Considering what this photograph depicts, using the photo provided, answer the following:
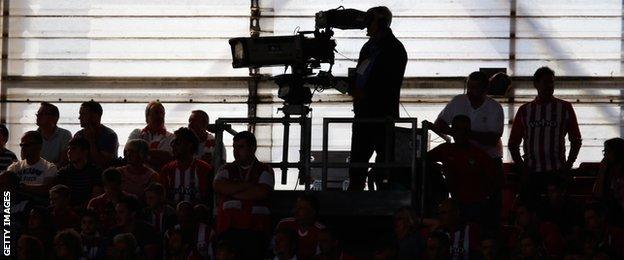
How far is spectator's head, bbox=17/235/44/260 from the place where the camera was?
11461 millimetres

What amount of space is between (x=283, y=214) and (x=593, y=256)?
2458 millimetres

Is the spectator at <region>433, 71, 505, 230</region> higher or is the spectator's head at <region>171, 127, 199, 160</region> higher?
the spectator at <region>433, 71, 505, 230</region>

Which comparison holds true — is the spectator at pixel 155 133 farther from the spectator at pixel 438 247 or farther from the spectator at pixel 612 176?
the spectator at pixel 612 176

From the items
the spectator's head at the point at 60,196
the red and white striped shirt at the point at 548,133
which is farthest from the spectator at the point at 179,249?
the red and white striped shirt at the point at 548,133

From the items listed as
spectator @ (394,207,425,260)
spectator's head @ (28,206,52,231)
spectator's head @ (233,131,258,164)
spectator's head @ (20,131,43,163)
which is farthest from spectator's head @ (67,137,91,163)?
spectator @ (394,207,425,260)

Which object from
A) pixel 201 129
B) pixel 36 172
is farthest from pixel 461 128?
pixel 36 172

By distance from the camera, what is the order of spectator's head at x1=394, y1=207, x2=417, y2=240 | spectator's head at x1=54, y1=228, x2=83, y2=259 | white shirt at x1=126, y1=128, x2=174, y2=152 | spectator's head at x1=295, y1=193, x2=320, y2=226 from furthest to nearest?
1. white shirt at x1=126, y1=128, x2=174, y2=152
2. spectator's head at x1=54, y1=228, x2=83, y2=259
3. spectator's head at x1=295, y1=193, x2=320, y2=226
4. spectator's head at x1=394, y1=207, x2=417, y2=240

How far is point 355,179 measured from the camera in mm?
12109

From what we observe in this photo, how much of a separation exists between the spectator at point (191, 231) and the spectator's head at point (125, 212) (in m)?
0.32

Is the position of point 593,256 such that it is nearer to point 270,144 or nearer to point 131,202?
point 131,202

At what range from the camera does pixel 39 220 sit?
1201cm

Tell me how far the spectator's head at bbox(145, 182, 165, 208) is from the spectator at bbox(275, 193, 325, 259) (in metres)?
1.08

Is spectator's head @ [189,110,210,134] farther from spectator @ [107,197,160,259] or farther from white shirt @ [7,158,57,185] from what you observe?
spectator @ [107,197,160,259]

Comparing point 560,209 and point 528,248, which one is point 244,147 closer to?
point 528,248
